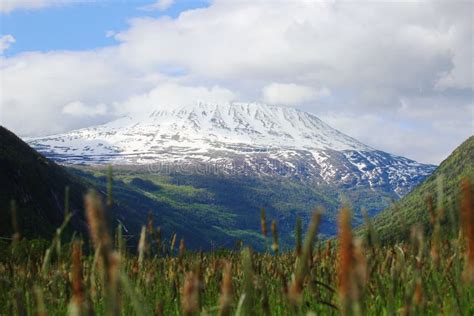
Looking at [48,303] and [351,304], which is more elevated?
[351,304]

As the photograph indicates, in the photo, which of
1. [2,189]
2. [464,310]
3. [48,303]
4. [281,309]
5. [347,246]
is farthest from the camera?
[2,189]

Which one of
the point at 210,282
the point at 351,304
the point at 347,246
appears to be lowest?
the point at 210,282

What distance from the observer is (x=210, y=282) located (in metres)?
6.65

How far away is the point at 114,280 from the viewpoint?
63.5 inches

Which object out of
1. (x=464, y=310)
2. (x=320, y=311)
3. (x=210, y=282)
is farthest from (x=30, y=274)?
(x=464, y=310)

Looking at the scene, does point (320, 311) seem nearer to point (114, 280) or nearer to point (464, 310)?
point (464, 310)

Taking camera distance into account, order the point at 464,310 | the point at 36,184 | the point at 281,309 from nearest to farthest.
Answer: the point at 464,310 < the point at 281,309 < the point at 36,184

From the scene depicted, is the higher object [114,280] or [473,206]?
[473,206]

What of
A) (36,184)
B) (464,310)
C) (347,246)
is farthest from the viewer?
(36,184)

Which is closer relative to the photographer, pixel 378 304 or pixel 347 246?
pixel 347 246

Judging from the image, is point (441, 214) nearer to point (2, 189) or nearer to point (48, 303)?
point (48, 303)

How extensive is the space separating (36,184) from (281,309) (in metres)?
93.9

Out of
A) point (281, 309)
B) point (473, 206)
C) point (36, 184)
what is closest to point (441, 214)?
point (473, 206)

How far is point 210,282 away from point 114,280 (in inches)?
203
